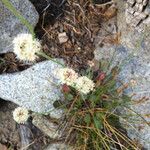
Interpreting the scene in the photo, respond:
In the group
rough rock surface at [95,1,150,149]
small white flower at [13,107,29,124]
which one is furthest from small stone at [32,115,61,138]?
rough rock surface at [95,1,150,149]

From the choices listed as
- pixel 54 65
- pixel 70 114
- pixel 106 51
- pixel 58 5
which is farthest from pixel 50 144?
pixel 58 5

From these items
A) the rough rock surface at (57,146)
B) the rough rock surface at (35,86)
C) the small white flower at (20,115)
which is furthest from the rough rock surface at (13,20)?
the rough rock surface at (57,146)

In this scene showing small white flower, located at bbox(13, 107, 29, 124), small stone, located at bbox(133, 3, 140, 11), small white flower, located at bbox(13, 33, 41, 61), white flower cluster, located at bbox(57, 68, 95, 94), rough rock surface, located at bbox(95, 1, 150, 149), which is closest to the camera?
small white flower, located at bbox(13, 33, 41, 61)

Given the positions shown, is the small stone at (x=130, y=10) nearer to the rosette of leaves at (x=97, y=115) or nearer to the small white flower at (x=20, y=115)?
the rosette of leaves at (x=97, y=115)

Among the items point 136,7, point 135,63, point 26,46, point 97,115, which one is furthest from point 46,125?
point 136,7

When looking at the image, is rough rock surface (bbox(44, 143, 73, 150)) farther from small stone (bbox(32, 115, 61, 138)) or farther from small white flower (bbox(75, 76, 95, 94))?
small white flower (bbox(75, 76, 95, 94))
